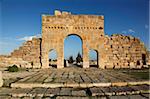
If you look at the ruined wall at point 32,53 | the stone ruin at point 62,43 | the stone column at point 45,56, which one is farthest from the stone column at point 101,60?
the ruined wall at point 32,53

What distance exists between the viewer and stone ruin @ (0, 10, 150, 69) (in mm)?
20453

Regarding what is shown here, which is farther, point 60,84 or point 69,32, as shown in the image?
point 69,32

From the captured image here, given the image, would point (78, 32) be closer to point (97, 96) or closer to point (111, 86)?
point (111, 86)

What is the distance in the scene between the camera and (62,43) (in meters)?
20.6

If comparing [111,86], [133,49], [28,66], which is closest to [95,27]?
[133,49]

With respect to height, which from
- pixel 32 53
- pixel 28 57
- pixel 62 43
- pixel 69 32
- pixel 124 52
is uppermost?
pixel 69 32

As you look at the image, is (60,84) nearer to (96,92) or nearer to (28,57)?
(96,92)

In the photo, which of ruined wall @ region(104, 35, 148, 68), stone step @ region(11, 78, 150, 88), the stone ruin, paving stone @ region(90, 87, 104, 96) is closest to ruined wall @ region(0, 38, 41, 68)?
the stone ruin

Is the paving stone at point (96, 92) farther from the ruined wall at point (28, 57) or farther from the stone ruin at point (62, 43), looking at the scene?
the ruined wall at point (28, 57)

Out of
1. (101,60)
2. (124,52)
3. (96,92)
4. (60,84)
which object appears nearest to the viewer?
(96,92)

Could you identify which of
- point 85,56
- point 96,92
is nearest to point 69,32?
point 85,56

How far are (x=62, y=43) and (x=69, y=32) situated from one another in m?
1.38

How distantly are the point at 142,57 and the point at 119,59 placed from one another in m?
2.98

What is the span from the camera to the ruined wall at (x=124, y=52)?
2136 centimetres
